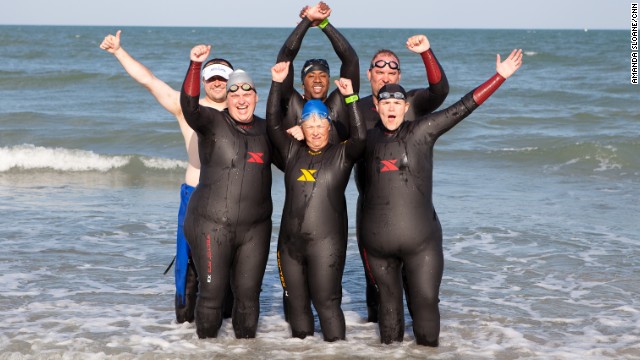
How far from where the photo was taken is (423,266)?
621 centimetres

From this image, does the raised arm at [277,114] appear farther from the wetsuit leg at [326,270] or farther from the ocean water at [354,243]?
the ocean water at [354,243]

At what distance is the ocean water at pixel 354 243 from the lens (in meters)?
6.89

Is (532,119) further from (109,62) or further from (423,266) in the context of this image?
(109,62)

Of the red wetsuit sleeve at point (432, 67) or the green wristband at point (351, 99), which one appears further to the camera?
the red wetsuit sleeve at point (432, 67)

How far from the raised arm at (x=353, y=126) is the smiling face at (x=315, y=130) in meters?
0.18

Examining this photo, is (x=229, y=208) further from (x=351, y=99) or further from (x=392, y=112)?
(x=392, y=112)

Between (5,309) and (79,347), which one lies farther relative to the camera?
(5,309)

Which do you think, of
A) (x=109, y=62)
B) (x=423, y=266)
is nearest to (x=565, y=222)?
(x=423, y=266)

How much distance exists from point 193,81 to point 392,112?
1.45m

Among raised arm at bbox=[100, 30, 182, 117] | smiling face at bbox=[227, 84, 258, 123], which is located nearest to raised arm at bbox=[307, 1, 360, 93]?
smiling face at bbox=[227, 84, 258, 123]

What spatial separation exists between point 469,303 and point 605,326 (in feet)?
4.12

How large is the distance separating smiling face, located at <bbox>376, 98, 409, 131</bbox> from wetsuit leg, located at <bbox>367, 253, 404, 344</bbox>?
3.21 ft

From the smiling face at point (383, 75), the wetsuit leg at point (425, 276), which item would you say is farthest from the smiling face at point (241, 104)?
the wetsuit leg at point (425, 276)

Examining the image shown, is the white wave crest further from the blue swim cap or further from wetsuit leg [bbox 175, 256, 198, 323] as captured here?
the blue swim cap
